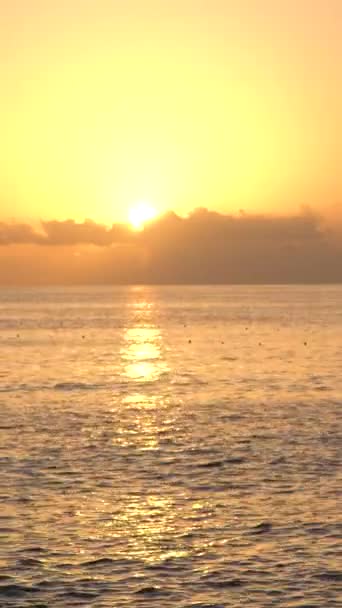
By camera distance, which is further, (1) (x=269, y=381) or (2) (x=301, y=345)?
(2) (x=301, y=345)

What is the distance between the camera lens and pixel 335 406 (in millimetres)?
59375

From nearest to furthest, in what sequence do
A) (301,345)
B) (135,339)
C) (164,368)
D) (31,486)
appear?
(31,486) < (164,368) < (301,345) < (135,339)

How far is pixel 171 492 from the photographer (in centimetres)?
3519

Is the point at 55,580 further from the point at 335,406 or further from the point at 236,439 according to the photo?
the point at 335,406

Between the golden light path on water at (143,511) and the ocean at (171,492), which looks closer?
the ocean at (171,492)

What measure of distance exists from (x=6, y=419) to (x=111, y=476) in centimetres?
1741

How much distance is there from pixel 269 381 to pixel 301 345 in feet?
152

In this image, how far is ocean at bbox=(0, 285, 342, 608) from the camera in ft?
83.1

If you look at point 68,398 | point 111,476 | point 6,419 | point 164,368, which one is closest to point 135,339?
point 164,368

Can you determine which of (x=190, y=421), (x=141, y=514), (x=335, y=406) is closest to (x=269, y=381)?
(x=335, y=406)

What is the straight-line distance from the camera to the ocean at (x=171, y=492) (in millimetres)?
25328

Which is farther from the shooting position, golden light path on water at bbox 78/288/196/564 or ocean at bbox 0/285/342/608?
golden light path on water at bbox 78/288/196/564

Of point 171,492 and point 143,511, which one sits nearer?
point 143,511

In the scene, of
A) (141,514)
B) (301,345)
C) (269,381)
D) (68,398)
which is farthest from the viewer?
(301,345)
